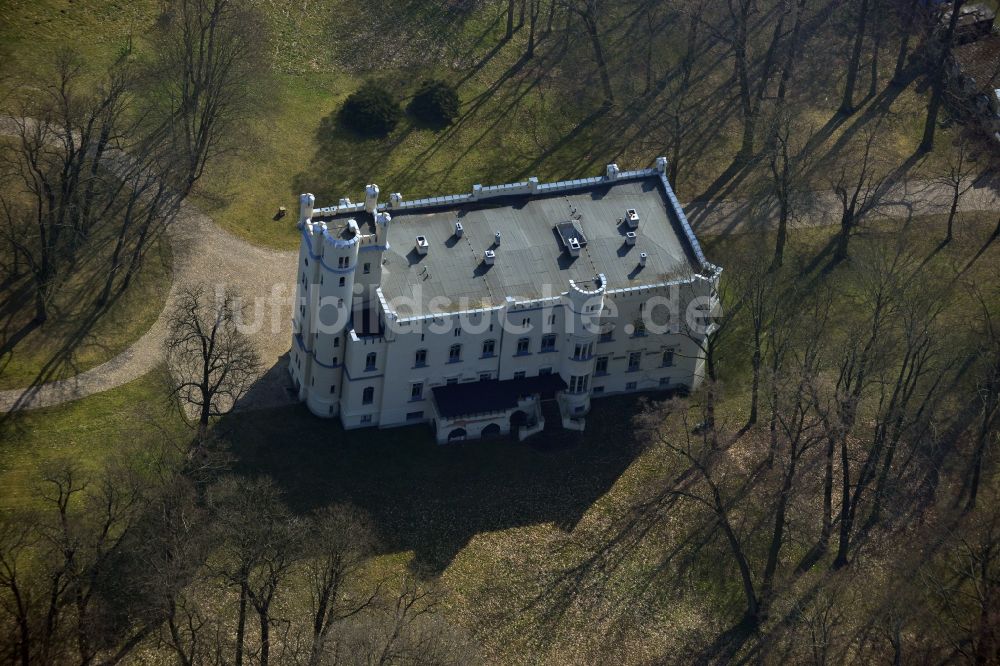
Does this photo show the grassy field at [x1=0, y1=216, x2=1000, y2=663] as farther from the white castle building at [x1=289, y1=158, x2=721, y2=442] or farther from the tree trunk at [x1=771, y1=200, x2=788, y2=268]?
the tree trunk at [x1=771, y1=200, x2=788, y2=268]

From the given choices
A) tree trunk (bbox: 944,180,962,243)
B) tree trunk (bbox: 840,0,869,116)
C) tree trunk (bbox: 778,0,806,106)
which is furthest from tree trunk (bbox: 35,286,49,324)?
tree trunk (bbox: 840,0,869,116)

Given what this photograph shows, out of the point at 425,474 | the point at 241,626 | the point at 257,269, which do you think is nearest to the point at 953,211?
the point at 425,474

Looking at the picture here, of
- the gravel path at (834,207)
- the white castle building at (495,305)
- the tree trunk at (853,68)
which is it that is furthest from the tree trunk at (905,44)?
the white castle building at (495,305)

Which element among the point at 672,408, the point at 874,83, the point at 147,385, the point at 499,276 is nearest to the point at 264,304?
the point at 147,385

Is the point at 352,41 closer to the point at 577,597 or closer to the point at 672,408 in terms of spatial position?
the point at 672,408

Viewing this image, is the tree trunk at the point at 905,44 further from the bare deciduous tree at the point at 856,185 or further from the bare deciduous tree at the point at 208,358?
the bare deciduous tree at the point at 208,358

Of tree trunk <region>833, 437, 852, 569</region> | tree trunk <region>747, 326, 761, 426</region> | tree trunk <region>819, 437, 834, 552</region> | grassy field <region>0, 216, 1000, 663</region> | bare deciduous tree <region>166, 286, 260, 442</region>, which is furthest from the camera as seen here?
tree trunk <region>747, 326, 761, 426</region>

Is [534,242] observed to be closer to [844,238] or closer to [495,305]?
[495,305]
